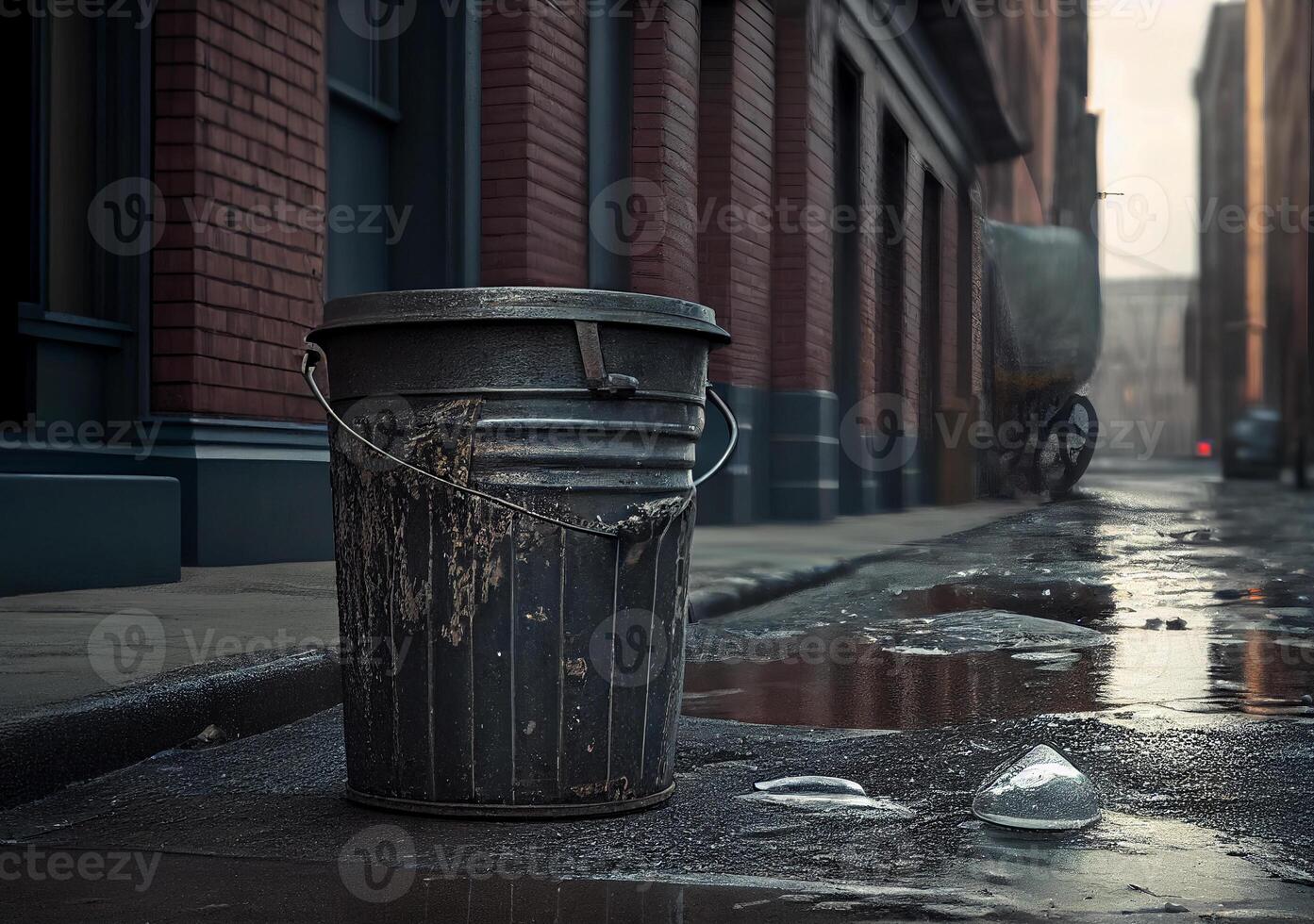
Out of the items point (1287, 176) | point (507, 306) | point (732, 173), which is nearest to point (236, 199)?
point (507, 306)

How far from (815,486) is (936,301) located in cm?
1040

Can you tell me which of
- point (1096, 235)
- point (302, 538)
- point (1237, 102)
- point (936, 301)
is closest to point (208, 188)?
point (302, 538)

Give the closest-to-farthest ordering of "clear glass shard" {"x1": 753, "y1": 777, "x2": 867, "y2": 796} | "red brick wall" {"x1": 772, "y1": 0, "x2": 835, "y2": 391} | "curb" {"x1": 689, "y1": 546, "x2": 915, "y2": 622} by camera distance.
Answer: "clear glass shard" {"x1": 753, "y1": 777, "x2": 867, "y2": 796}
"curb" {"x1": 689, "y1": 546, "x2": 915, "y2": 622}
"red brick wall" {"x1": 772, "y1": 0, "x2": 835, "y2": 391}

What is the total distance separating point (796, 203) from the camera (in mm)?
15484

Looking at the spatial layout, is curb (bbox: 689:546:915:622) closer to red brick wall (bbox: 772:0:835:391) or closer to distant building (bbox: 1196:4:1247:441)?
red brick wall (bbox: 772:0:835:391)

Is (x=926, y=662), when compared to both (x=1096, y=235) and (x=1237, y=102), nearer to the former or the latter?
(x=1096, y=235)

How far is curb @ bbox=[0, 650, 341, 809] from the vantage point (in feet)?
10.9

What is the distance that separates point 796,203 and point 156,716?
1249 cm

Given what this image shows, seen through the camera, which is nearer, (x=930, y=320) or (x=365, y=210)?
(x=365, y=210)

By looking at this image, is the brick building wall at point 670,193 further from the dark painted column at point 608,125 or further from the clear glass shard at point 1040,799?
the clear glass shard at point 1040,799

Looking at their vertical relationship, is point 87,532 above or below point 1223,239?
below

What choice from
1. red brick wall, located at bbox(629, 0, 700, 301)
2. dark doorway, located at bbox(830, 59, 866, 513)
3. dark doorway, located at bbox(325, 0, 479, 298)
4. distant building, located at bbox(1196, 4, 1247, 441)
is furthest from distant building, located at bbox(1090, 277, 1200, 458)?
dark doorway, located at bbox(325, 0, 479, 298)

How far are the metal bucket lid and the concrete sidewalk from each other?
122 centimetres

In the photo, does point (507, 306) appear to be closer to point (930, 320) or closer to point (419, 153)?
point (419, 153)
